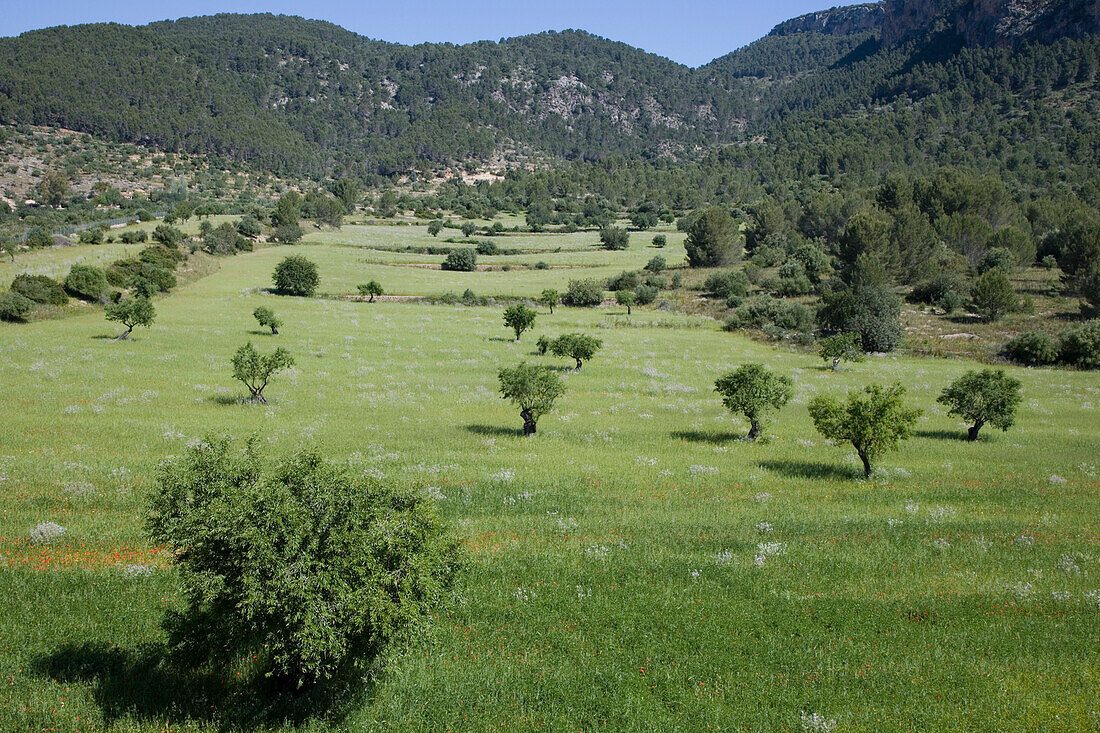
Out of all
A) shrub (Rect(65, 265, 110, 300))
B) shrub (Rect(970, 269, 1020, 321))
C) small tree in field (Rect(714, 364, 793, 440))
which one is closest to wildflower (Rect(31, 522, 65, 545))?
small tree in field (Rect(714, 364, 793, 440))

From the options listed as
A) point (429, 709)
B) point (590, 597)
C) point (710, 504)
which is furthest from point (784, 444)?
point (429, 709)

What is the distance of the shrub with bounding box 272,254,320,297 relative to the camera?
75.4 m

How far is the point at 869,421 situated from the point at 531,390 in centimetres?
1418

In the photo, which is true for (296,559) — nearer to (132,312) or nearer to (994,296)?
(132,312)

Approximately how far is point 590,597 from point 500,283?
8284 centimetres

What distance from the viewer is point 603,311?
80188mm

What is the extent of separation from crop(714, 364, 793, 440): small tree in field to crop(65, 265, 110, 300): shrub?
61.4 meters

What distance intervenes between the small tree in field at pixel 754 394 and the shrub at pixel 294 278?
60708mm

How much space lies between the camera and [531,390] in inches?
1150

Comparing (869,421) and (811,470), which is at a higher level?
(869,421)

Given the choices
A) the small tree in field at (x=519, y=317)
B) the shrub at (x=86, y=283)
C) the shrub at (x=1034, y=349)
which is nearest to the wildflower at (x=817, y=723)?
the small tree in field at (x=519, y=317)

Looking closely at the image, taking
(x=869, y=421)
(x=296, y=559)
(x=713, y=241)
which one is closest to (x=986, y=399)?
(x=869, y=421)

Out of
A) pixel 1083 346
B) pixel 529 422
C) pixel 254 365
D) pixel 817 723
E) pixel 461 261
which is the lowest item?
pixel 529 422

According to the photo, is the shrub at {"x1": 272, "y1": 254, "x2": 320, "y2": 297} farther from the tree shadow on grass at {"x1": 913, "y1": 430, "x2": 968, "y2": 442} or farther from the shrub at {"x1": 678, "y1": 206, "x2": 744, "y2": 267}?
the tree shadow on grass at {"x1": 913, "y1": 430, "x2": 968, "y2": 442}
